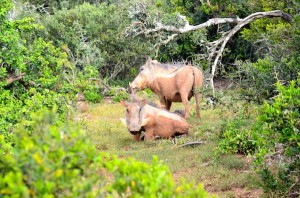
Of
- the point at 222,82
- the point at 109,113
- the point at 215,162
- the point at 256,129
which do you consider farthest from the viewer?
the point at 222,82

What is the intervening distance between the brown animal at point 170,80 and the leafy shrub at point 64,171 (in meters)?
10.6

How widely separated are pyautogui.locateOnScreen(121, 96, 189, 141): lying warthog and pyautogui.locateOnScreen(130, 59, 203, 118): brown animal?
59.2 inches

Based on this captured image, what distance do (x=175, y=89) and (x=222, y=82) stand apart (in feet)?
26.5

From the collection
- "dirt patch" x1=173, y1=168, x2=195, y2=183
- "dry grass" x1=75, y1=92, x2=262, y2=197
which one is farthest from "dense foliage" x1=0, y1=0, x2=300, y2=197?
"dirt patch" x1=173, y1=168, x2=195, y2=183

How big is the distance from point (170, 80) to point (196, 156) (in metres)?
3.94

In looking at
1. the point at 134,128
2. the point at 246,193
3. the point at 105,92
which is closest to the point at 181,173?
the point at 246,193

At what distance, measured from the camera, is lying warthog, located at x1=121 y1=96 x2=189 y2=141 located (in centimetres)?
1249

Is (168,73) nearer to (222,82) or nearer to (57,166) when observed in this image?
(222,82)

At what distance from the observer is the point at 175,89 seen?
14398 mm

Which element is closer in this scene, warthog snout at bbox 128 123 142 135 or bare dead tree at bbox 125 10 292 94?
warthog snout at bbox 128 123 142 135

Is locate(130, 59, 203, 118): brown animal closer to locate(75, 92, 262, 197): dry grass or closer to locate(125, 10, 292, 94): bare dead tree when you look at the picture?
locate(75, 92, 262, 197): dry grass

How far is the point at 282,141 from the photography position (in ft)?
22.5

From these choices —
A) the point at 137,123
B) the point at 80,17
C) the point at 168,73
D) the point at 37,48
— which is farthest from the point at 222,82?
the point at 37,48

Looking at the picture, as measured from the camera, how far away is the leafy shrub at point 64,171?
302cm
